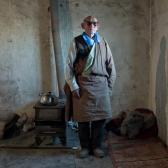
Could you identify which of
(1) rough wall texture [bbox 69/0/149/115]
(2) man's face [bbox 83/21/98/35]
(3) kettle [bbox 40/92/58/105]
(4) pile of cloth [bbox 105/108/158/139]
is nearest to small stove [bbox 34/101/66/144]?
(3) kettle [bbox 40/92/58/105]

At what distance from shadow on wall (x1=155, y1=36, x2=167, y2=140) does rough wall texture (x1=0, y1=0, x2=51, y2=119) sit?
1553 mm

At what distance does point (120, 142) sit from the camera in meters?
3.72

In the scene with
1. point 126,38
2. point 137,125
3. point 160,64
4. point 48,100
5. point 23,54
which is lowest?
point 137,125

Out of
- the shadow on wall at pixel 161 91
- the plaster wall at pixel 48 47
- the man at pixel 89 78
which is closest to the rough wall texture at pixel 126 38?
the plaster wall at pixel 48 47

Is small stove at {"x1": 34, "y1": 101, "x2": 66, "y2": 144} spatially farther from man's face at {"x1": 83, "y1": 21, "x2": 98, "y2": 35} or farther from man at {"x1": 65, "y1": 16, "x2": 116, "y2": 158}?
man's face at {"x1": 83, "y1": 21, "x2": 98, "y2": 35}

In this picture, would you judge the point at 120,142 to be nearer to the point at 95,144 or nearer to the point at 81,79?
the point at 95,144

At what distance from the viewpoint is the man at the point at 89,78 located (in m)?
3.16

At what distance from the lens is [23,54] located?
Answer: 4.16 m

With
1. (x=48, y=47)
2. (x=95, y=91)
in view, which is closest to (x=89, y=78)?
(x=95, y=91)

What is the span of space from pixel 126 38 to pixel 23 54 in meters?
1.51

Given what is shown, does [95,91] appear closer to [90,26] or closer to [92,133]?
[92,133]

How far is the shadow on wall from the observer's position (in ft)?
11.8

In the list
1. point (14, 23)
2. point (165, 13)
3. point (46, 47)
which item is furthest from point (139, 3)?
point (14, 23)

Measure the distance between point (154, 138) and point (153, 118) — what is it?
272 mm
